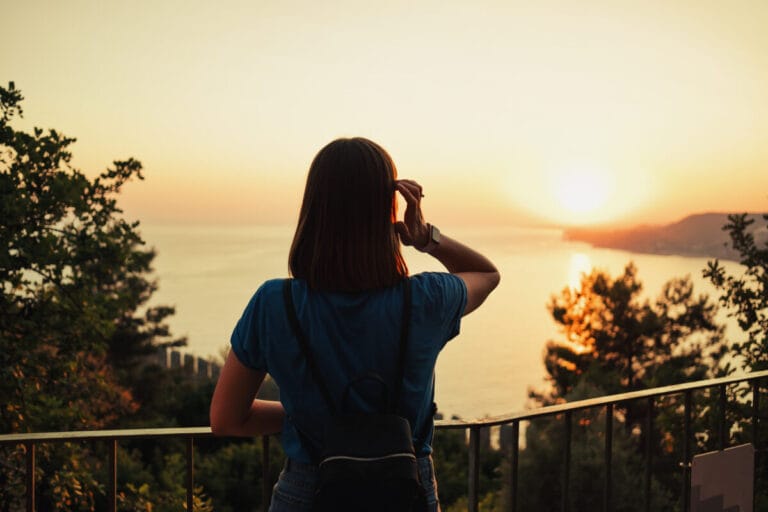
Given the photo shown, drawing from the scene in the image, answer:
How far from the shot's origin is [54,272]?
29.6ft

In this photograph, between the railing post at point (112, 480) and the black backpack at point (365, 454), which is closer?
the black backpack at point (365, 454)

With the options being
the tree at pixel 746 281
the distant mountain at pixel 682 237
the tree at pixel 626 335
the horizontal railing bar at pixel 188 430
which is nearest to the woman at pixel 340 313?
the horizontal railing bar at pixel 188 430

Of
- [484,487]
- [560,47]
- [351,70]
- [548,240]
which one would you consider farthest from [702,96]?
[548,240]

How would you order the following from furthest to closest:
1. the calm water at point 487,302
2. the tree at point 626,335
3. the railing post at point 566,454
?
the calm water at point 487,302, the tree at point 626,335, the railing post at point 566,454

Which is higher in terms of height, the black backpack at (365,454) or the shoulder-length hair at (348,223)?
the shoulder-length hair at (348,223)

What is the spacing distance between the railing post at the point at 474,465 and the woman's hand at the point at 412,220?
0.89 metres

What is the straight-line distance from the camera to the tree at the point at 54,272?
8.75 metres

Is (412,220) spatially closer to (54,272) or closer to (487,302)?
(54,272)

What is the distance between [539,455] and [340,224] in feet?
50.2

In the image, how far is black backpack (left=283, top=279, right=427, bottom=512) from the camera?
1.28m

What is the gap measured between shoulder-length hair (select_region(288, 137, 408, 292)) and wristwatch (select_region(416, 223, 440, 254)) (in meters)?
0.17

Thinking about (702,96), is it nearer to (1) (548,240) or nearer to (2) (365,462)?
(2) (365,462)

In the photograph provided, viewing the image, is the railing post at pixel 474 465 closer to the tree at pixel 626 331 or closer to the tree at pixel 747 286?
the tree at pixel 747 286

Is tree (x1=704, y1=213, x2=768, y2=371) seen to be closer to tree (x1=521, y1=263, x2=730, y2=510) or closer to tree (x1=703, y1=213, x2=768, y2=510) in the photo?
tree (x1=703, y1=213, x2=768, y2=510)
